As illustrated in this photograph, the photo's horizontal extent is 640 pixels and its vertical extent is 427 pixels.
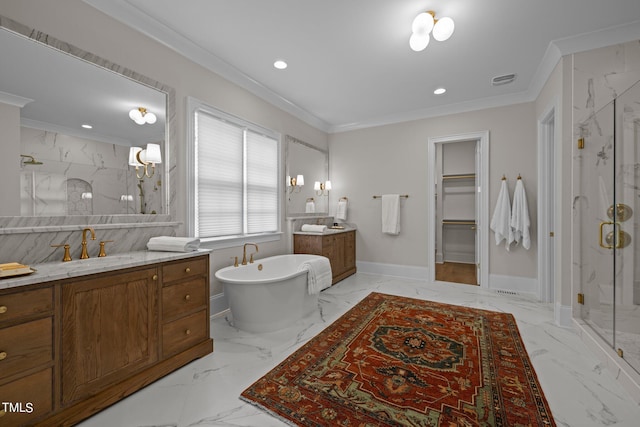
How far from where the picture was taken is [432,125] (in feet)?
14.4

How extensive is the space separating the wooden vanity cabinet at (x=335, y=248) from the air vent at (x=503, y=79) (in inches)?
112

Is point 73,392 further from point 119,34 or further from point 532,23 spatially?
point 532,23

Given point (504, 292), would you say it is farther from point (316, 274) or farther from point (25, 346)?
point (25, 346)

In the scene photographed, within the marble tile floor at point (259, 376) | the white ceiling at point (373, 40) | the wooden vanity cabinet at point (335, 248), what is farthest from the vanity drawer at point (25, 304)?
the wooden vanity cabinet at point (335, 248)

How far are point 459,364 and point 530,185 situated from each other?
9.60 ft

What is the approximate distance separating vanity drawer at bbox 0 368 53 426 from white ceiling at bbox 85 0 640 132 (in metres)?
2.41

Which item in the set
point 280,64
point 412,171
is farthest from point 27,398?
point 412,171

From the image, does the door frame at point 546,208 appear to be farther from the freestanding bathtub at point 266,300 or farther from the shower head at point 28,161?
the shower head at point 28,161

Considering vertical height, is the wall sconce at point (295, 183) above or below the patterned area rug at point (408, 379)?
above

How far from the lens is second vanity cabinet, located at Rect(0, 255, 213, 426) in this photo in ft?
4.25

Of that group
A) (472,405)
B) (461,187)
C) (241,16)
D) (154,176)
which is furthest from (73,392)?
(461,187)

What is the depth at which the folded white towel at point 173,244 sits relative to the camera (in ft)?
6.87

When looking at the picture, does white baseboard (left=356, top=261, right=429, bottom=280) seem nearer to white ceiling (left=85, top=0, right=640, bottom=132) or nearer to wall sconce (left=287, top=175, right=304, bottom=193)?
wall sconce (left=287, top=175, right=304, bottom=193)

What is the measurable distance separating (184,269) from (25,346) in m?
0.85
